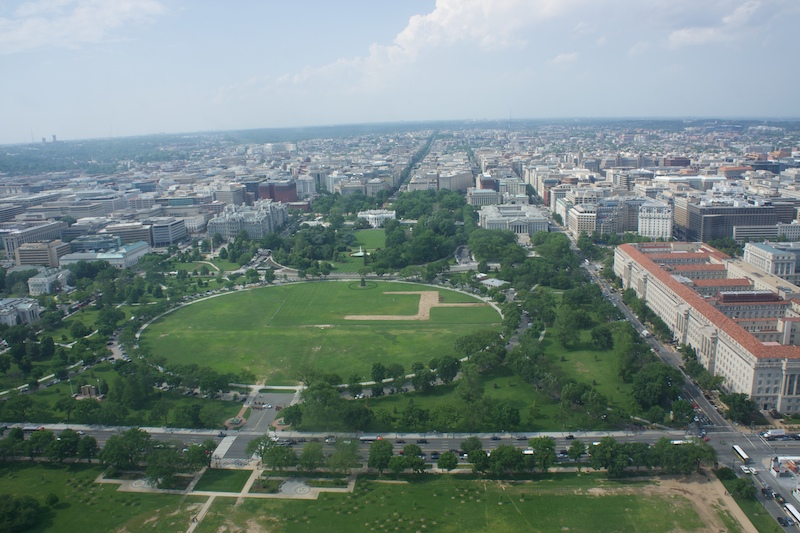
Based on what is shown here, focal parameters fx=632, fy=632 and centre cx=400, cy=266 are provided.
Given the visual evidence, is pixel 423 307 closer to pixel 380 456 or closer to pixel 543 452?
pixel 380 456

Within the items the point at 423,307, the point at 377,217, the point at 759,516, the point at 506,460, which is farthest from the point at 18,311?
the point at 377,217

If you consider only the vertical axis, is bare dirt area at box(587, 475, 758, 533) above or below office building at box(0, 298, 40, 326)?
below

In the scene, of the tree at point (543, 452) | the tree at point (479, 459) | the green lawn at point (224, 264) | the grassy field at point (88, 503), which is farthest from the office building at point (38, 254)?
the tree at point (543, 452)

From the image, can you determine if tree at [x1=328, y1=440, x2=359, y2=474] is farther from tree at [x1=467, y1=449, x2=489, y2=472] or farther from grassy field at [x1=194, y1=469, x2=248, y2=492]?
tree at [x1=467, y1=449, x2=489, y2=472]

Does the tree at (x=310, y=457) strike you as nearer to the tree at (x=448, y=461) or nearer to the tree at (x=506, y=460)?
the tree at (x=448, y=461)

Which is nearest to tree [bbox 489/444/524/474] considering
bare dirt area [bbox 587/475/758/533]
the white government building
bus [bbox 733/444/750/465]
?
bare dirt area [bbox 587/475/758/533]
